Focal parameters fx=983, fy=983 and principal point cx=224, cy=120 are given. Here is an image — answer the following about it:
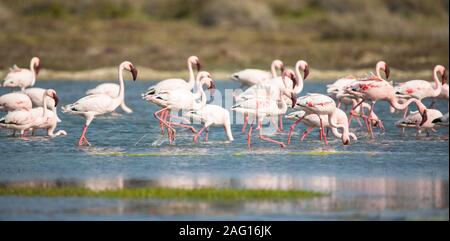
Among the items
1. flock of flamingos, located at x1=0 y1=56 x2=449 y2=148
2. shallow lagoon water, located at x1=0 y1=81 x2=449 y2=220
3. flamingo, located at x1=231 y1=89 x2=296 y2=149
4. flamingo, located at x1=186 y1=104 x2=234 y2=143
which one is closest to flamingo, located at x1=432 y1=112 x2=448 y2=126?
flock of flamingos, located at x1=0 y1=56 x2=449 y2=148

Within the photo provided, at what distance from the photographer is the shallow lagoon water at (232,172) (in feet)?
32.8

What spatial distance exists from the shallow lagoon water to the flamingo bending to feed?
0.66 metres

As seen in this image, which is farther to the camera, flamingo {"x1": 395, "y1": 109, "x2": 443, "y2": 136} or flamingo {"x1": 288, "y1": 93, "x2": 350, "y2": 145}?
flamingo {"x1": 395, "y1": 109, "x2": 443, "y2": 136}

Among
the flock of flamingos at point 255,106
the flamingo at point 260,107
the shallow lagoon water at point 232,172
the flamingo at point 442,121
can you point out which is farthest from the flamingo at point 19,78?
the flamingo at point 442,121

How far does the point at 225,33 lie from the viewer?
114 feet

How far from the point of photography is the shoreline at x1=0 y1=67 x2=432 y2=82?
2912 centimetres

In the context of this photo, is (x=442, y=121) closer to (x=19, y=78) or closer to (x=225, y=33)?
(x=19, y=78)

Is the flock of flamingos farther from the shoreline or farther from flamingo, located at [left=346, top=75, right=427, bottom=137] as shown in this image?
the shoreline

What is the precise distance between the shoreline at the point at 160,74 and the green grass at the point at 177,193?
18.0 metres

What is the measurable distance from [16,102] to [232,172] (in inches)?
224
